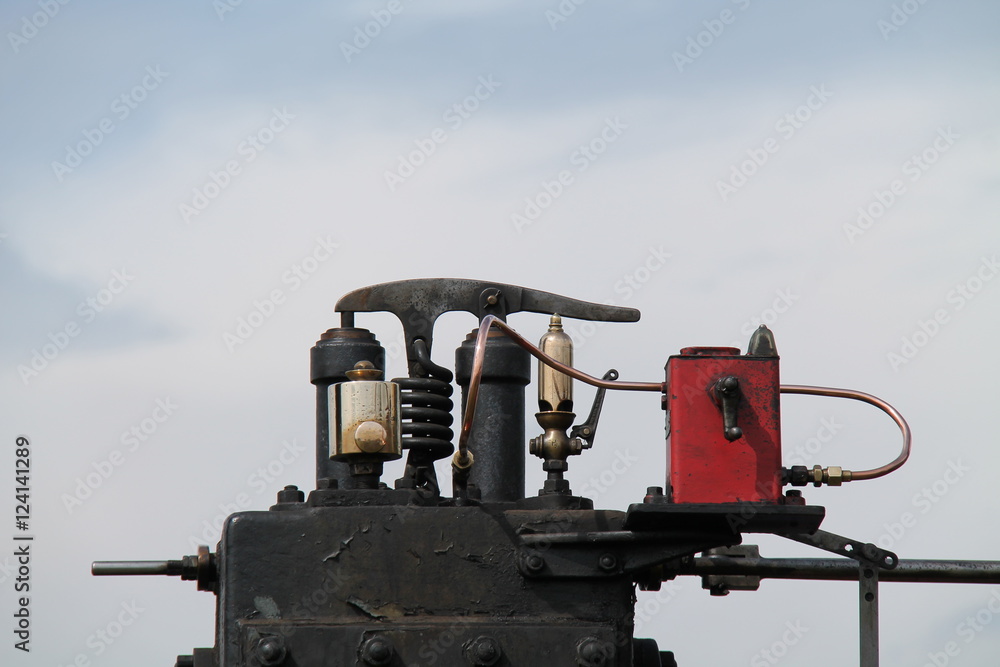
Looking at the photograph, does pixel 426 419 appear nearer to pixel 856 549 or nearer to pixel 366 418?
pixel 366 418

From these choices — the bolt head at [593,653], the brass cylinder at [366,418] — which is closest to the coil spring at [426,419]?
the brass cylinder at [366,418]

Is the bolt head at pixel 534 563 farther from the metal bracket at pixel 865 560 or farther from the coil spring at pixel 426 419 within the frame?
the metal bracket at pixel 865 560

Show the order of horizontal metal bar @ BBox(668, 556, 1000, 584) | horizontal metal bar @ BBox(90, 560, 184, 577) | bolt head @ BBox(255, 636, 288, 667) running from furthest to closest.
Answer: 1. horizontal metal bar @ BBox(668, 556, 1000, 584)
2. horizontal metal bar @ BBox(90, 560, 184, 577)
3. bolt head @ BBox(255, 636, 288, 667)

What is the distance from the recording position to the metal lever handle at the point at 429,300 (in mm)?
5395

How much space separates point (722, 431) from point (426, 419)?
49.1 inches

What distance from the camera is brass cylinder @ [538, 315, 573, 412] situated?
17.5 ft

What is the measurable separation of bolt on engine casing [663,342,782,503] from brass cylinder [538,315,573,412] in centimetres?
90

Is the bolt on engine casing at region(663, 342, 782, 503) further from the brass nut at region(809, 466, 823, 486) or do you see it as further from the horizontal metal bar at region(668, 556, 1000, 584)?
the horizontal metal bar at region(668, 556, 1000, 584)

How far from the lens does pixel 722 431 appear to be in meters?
4.45

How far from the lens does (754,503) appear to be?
4395mm

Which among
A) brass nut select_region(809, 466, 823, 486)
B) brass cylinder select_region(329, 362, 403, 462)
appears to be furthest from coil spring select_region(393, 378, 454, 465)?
brass nut select_region(809, 466, 823, 486)

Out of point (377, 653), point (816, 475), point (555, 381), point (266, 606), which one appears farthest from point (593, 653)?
point (555, 381)

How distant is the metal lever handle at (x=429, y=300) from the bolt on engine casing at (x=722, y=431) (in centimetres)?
A: 115

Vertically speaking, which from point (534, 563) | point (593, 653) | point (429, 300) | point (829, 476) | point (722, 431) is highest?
point (429, 300)
